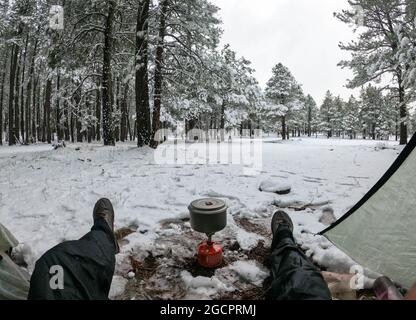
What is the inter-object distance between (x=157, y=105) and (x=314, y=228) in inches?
333

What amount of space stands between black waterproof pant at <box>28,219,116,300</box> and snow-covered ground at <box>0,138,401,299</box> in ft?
1.38

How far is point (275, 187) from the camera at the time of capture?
18.3 feet

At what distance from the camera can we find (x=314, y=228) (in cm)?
380

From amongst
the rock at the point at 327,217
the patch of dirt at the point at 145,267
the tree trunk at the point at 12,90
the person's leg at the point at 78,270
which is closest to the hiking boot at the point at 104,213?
the patch of dirt at the point at 145,267

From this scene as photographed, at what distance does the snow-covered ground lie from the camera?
2883 mm

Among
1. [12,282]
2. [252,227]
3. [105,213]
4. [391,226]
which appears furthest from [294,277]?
[105,213]

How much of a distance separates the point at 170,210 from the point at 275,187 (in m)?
2.25

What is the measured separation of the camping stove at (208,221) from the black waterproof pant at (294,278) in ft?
2.06

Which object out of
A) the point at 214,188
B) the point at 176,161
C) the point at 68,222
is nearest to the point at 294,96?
the point at 176,161

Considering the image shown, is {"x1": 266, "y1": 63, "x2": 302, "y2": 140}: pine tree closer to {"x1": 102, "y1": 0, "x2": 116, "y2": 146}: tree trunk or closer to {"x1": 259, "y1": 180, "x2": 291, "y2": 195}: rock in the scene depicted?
{"x1": 102, "y1": 0, "x2": 116, "y2": 146}: tree trunk

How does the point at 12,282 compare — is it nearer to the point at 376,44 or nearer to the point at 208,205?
the point at 208,205

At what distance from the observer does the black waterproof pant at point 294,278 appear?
190 centimetres

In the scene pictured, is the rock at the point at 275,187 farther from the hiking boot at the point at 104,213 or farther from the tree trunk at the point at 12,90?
the tree trunk at the point at 12,90

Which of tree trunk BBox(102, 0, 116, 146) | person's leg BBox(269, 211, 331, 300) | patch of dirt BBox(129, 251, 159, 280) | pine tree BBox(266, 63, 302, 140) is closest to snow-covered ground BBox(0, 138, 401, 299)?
patch of dirt BBox(129, 251, 159, 280)
